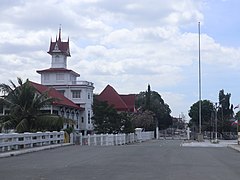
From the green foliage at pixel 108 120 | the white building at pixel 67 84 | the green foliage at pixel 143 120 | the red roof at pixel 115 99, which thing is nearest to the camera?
the green foliage at pixel 108 120

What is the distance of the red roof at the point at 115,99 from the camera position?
100 meters

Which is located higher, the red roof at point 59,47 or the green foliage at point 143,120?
the red roof at point 59,47

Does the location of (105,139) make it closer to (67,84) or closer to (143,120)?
(67,84)

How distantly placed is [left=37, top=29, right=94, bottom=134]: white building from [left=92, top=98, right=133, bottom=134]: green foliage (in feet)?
46.4

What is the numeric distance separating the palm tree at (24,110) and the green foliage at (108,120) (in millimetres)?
30234

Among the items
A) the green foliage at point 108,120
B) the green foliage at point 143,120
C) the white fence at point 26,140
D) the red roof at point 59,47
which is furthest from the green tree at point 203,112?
the white fence at point 26,140

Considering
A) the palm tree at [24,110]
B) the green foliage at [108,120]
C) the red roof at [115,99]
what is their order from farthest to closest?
the red roof at [115,99], the green foliage at [108,120], the palm tree at [24,110]

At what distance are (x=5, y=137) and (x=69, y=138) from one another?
1459 cm

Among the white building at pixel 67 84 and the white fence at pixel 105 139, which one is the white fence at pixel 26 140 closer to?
the white fence at pixel 105 139

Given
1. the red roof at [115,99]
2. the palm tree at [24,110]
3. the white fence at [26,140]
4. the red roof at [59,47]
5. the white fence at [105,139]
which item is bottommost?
the white fence at [105,139]

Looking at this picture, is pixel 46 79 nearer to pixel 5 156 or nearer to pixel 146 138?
pixel 146 138

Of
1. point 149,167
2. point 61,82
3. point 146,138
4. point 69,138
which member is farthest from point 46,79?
point 149,167

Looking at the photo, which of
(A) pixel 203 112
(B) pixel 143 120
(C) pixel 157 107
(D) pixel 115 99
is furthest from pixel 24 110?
(A) pixel 203 112

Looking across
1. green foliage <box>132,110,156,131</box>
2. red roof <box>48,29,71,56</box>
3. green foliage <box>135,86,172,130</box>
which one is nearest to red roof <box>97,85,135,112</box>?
green foliage <box>132,110,156,131</box>
